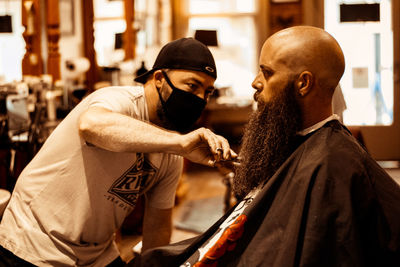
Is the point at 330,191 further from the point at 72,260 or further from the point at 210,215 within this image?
the point at 210,215

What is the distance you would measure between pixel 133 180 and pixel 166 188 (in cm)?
22

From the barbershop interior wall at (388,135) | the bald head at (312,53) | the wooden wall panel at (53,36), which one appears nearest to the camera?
the bald head at (312,53)

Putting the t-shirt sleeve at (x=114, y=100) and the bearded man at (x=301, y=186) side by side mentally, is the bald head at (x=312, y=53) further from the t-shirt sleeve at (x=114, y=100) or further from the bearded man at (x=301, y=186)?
the t-shirt sleeve at (x=114, y=100)

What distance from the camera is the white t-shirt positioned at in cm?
154

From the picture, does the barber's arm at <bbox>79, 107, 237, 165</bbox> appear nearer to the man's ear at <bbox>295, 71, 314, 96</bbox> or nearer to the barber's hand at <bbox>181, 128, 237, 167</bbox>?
the barber's hand at <bbox>181, 128, 237, 167</bbox>

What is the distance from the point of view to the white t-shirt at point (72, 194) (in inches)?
60.7

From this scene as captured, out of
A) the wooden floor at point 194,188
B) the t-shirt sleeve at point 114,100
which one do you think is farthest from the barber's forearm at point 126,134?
the wooden floor at point 194,188

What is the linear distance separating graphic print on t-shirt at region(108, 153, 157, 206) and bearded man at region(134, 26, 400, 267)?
0.89 feet

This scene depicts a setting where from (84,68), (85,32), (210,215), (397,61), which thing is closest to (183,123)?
(210,215)

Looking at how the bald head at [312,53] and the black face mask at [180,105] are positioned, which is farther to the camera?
the black face mask at [180,105]

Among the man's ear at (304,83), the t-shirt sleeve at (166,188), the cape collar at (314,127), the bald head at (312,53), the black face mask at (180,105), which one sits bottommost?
the t-shirt sleeve at (166,188)

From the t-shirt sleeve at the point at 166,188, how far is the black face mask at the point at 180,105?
0.70 feet

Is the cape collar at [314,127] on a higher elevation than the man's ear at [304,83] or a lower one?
lower

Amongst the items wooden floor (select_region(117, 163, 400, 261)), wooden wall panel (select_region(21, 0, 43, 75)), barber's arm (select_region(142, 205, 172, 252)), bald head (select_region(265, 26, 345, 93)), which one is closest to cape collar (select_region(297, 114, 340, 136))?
bald head (select_region(265, 26, 345, 93))
